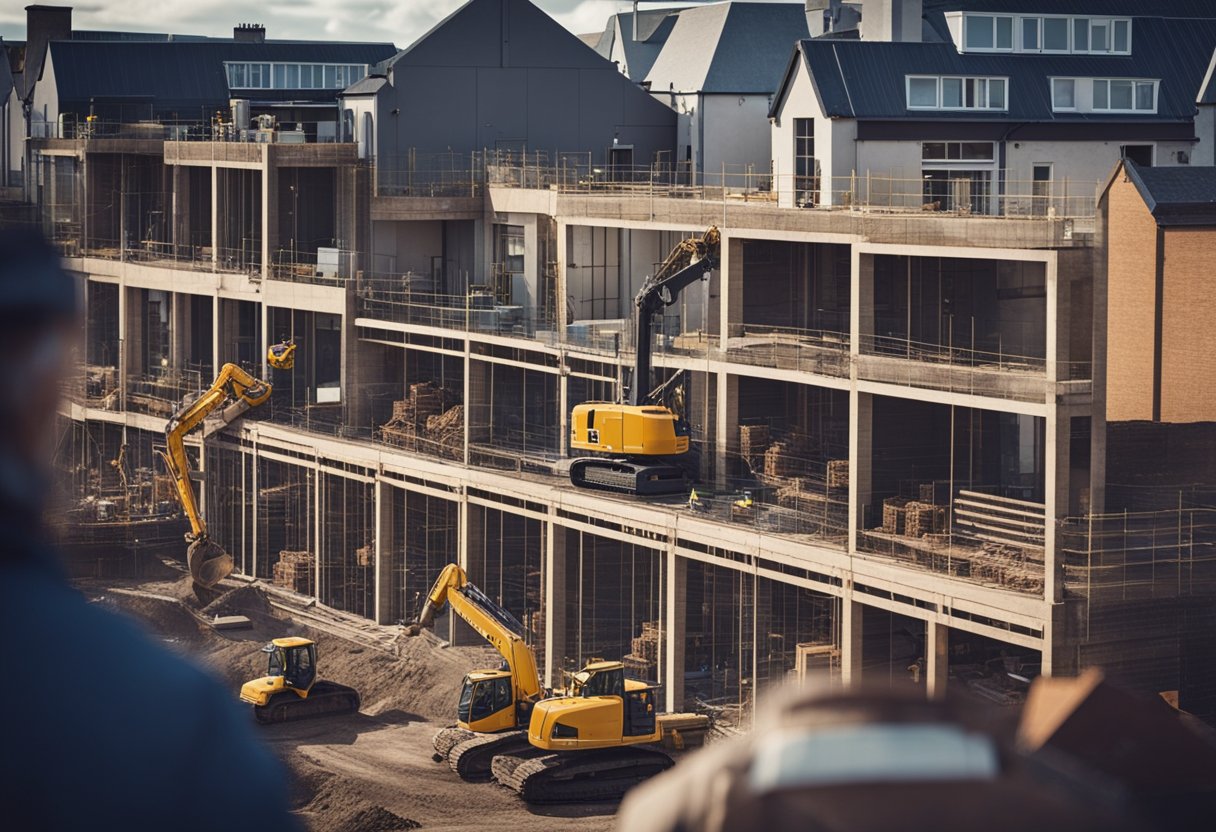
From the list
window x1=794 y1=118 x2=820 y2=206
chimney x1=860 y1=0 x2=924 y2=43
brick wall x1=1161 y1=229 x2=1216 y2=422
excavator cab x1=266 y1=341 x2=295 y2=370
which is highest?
chimney x1=860 y1=0 x2=924 y2=43

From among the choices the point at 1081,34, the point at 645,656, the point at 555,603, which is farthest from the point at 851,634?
the point at 1081,34

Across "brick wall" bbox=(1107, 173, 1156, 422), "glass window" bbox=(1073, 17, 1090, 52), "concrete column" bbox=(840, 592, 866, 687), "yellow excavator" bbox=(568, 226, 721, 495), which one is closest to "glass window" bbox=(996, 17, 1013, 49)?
"glass window" bbox=(1073, 17, 1090, 52)

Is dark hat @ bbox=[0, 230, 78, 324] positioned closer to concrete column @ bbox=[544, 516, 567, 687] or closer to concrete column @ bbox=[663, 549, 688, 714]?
concrete column @ bbox=[663, 549, 688, 714]

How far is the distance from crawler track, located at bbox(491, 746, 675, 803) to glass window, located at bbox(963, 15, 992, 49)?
1021 inches

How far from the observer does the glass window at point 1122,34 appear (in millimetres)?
57062

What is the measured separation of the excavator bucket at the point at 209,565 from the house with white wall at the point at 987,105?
2077 cm

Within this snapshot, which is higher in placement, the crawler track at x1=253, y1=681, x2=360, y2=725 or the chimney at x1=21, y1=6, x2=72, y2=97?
the chimney at x1=21, y1=6, x2=72, y2=97

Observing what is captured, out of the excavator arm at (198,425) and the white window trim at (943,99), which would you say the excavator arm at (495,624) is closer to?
the excavator arm at (198,425)

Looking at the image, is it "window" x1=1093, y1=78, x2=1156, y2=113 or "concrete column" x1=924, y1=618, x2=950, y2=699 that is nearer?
"concrete column" x1=924, y1=618, x2=950, y2=699

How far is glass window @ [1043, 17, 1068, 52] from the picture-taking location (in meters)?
56.6

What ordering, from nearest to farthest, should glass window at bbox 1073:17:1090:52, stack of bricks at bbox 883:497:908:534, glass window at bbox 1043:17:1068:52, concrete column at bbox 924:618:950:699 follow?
1. concrete column at bbox 924:618:950:699
2. stack of bricks at bbox 883:497:908:534
3. glass window at bbox 1043:17:1068:52
4. glass window at bbox 1073:17:1090:52

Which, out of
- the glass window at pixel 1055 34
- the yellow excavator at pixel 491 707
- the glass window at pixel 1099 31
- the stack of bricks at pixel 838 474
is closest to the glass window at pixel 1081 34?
the glass window at pixel 1099 31

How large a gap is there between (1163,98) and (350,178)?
26802 millimetres

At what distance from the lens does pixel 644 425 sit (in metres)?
46.2
